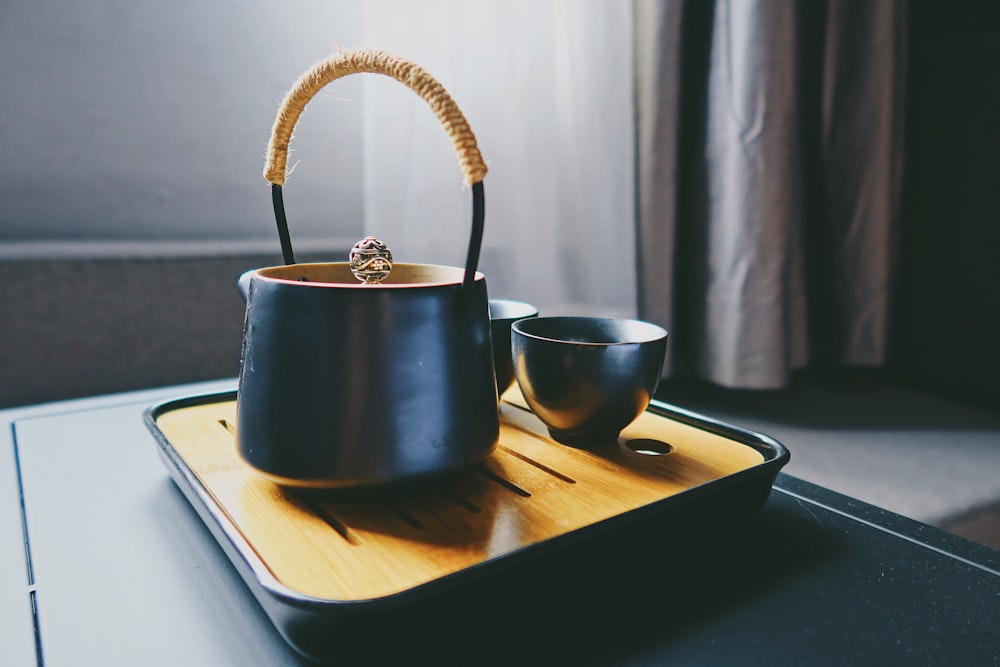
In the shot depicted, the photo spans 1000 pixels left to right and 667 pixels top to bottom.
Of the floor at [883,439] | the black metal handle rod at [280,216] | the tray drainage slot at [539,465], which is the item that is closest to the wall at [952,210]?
the floor at [883,439]

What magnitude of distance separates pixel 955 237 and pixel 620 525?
0.91 meters

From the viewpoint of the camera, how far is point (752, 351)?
908mm

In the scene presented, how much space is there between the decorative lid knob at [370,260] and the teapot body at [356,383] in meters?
0.06

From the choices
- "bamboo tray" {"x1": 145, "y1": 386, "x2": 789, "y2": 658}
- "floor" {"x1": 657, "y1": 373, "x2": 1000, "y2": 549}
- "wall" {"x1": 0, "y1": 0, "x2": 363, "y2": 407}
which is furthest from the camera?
"wall" {"x1": 0, "y1": 0, "x2": 363, "y2": 407}

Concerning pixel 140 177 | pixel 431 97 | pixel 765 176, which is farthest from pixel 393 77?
pixel 140 177

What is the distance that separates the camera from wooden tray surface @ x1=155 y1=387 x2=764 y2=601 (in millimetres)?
288

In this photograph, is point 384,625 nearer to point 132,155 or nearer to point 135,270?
point 135,270

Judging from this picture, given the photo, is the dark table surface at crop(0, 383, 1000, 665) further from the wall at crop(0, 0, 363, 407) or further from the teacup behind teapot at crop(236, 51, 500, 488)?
the wall at crop(0, 0, 363, 407)

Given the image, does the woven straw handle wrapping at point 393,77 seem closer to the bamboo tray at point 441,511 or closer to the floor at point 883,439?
the bamboo tray at point 441,511

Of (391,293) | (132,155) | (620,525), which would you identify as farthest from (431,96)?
(132,155)

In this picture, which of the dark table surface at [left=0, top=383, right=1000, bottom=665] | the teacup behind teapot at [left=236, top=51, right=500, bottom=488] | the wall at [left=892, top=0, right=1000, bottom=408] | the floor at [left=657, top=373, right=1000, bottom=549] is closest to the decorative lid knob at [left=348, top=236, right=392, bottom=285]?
the teacup behind teapot at [left=236, top=51, right=500, bottom=488]

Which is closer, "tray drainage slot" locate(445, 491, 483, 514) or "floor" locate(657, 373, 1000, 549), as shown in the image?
"tray drainage slot" locate(445, 491, 483, 514)

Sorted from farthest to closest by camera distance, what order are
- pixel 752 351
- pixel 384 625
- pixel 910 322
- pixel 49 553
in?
1. pixel 910 322
2. pixel 752 351
3. pixel 49 553
4. pixel 384 625

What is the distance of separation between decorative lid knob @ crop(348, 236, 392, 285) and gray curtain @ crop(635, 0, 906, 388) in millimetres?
628
